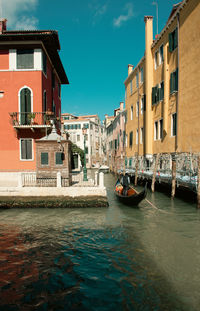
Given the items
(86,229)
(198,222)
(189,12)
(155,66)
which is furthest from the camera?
(155,66)

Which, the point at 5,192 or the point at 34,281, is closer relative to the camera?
the point at 34,281

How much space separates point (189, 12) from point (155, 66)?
569 centimetres

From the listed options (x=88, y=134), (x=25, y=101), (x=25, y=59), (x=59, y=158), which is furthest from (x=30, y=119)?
(x=88, y=134)

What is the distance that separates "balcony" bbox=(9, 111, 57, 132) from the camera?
601 inches

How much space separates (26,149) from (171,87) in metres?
11.8

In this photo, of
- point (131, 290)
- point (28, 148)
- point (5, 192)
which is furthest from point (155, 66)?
point (131, 290)

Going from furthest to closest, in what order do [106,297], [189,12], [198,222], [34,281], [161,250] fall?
[189,12] < [198,222] < [161,250] < [34,281] < [106,297]

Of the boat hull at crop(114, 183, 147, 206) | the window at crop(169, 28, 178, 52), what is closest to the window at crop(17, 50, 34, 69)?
the window at crop(169, 28, 178, 52)

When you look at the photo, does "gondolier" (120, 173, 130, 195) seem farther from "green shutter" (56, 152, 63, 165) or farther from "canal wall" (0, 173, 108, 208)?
"green shutter" (56, 152, 63, 165)

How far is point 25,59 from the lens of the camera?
51.8 ft

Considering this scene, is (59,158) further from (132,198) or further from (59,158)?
(132,198)

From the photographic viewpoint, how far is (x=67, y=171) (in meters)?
12.1

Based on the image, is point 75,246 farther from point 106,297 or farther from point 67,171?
point 67,171

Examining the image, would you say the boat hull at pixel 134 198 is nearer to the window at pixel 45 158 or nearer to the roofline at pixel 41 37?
the window at pixel 45 158
